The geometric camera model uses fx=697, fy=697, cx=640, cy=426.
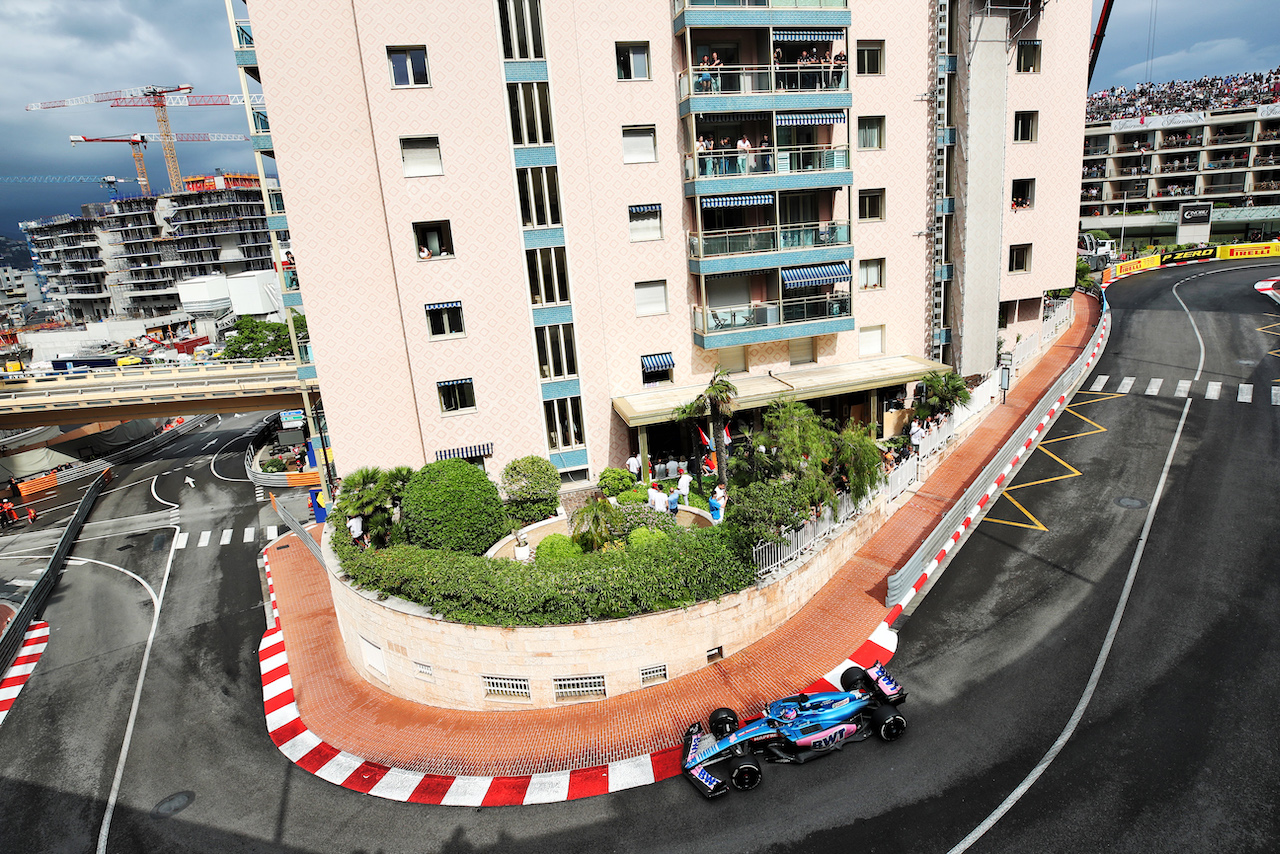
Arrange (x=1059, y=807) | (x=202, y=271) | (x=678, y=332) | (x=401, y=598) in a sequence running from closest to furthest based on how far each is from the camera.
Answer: (x=1059, y=807) → (x=401, y=598) → (x=678, y=332) → (x=202, y=271)

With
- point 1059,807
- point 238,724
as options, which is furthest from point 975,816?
point 238,724

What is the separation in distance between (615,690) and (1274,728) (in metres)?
13.8

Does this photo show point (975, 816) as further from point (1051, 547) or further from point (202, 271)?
point (202, 271)

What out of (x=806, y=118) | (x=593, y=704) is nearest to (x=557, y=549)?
(x=593, y=704)

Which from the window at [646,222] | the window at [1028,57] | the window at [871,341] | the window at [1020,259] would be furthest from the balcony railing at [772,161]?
the window at [1020,259]

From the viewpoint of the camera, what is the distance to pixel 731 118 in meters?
27.4

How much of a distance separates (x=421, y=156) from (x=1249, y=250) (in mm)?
80503

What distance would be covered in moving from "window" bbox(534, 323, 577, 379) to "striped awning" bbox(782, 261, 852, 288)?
30.2ft

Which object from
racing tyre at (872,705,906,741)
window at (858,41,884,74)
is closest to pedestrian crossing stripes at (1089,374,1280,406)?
window at (858,41,884,74)

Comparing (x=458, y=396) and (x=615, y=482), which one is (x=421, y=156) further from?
(x=615, y=482)

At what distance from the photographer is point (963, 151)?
104 feet

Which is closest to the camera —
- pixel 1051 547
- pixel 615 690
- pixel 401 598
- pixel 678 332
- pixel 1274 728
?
pixel 1274 728

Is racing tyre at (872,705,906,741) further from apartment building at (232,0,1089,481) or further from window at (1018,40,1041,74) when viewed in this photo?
window at (1018,40,1041,74)

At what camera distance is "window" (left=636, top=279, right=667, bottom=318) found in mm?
28281
